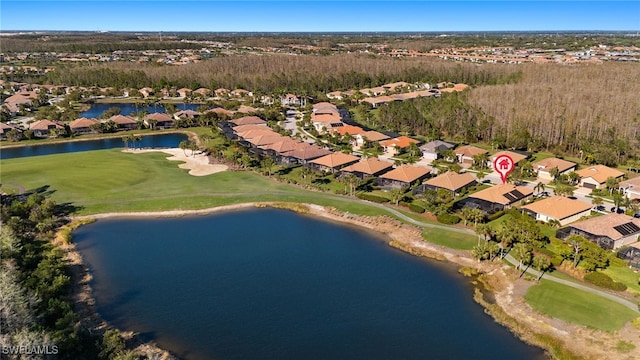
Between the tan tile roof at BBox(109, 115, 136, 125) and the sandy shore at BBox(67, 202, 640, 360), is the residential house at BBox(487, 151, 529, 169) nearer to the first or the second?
the sandy shore at BBox(67, 202, 640, 360)

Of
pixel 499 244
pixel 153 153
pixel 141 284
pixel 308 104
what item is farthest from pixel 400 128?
pixel 141 284

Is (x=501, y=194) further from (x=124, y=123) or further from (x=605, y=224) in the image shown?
(x=124, y=123)

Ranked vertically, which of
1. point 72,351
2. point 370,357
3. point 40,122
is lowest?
point 370,357

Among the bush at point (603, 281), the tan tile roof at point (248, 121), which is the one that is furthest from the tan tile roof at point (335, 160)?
the bush at point (603, 281)

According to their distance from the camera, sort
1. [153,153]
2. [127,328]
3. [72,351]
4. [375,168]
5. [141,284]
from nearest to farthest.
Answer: [72,351], [127,328], [141,284], [375,168], [153,153]

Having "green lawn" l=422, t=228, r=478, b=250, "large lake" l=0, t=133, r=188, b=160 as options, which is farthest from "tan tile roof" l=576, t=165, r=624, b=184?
"large lake" l=0, t=133, r=188, b=160

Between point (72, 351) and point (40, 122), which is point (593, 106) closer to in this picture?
point (72, 351)
